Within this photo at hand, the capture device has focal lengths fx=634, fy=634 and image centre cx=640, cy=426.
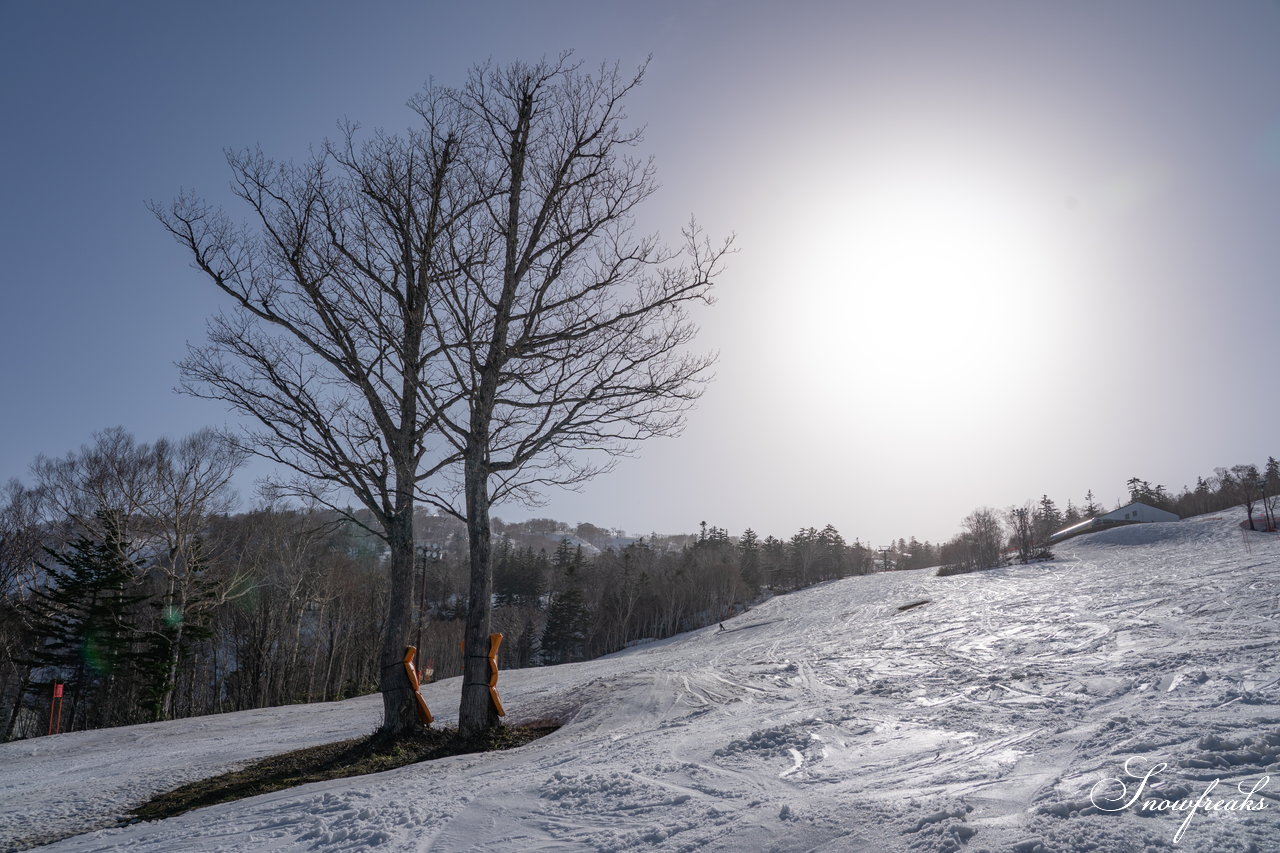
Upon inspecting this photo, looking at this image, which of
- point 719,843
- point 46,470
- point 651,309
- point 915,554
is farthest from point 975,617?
point 915,554

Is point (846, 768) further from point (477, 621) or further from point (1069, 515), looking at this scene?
point (1069, 515)

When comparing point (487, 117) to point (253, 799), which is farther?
point (487, 117)

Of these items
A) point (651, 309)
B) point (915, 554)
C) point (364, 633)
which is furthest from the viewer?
point (915, 554)

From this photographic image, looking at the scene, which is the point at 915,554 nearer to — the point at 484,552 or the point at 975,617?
the point at 975,617

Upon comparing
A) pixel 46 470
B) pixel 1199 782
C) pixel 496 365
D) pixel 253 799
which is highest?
pixel 46 470

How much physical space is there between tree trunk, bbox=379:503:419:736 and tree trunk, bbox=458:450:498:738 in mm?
922

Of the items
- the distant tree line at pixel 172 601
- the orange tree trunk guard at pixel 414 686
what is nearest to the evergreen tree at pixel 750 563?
the distant tree line at pixel 172 601

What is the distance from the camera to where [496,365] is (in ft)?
27.1

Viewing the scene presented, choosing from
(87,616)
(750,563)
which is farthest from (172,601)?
(750,563)

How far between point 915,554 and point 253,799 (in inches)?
4082

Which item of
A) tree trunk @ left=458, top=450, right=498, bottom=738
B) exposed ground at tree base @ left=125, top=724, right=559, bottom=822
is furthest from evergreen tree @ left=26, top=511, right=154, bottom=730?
tree trunk @ left=458, top=450, right=498, bottom=738

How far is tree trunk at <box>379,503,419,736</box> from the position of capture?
327 inches

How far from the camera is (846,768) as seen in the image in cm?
432

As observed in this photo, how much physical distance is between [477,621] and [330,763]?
2278 millimetres
